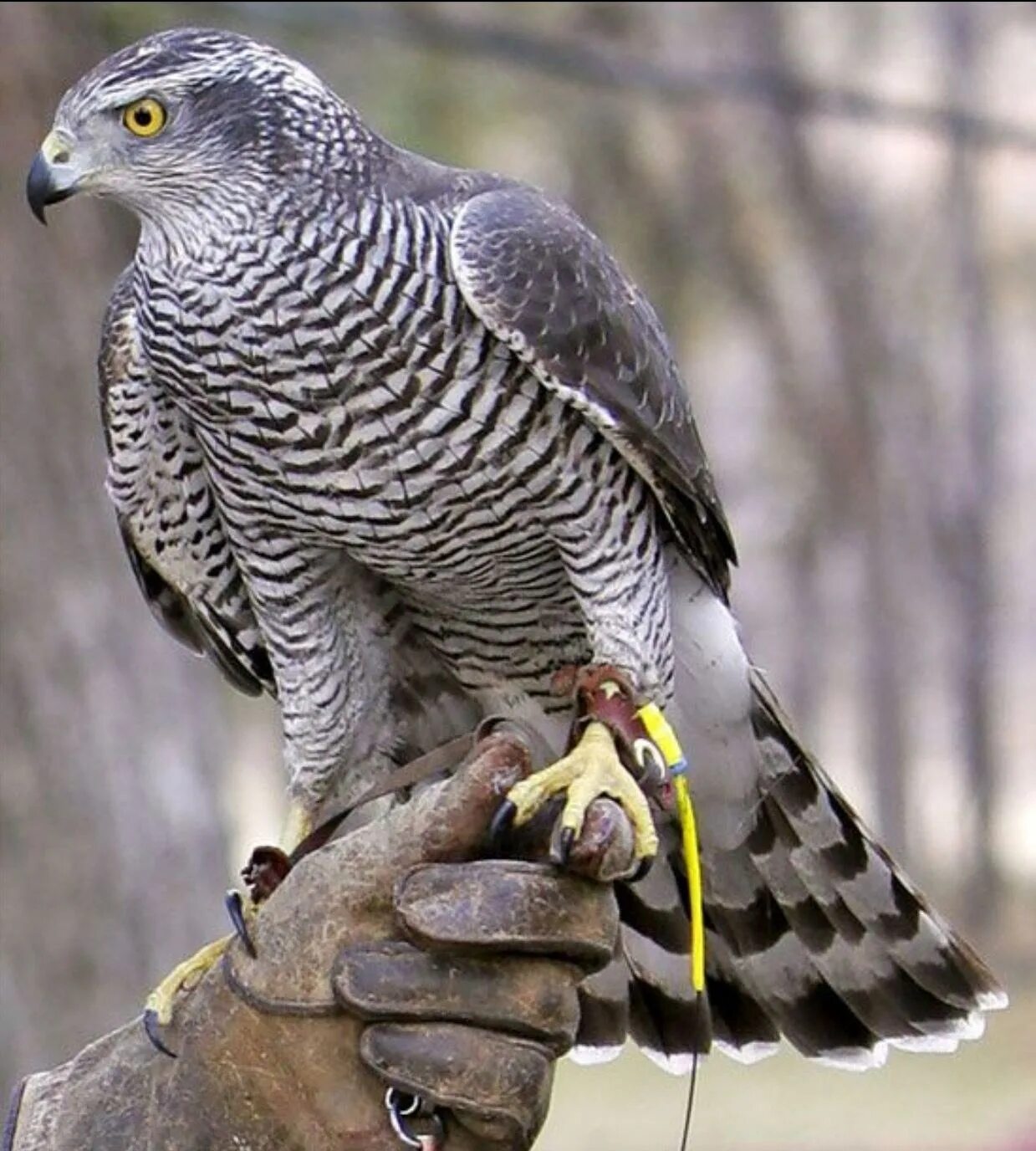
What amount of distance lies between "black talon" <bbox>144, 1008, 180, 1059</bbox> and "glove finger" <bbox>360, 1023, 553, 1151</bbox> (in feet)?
1.43

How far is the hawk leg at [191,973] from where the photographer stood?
132 inches

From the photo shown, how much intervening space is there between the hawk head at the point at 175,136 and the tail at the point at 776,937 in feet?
3.83

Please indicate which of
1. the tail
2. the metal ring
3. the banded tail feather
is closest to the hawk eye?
the metal ring

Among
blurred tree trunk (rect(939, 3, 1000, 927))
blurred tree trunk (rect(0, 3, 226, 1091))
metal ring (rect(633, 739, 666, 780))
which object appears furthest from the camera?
blurred tree trunk (rect(939, 3, 1000, 927))

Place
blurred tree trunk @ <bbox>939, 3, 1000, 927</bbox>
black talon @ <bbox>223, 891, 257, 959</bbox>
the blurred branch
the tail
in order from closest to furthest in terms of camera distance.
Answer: black talon @ <bbox>223, 891, 257, 959</bbox>, the tail, the blurred branch, blurred tree trunk @ <bbox>939, 3, 1000, 927</bbox>

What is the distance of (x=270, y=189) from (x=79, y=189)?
29 cm

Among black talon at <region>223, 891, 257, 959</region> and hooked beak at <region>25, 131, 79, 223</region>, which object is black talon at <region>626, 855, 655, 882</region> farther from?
hooked beak at <region>25, 131, 79, 223</region>

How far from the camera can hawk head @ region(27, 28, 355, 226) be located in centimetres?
346

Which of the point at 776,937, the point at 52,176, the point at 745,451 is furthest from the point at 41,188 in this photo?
the point at 745,451

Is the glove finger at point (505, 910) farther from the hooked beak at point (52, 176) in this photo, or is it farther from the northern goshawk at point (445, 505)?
the hooked beak at point (52, 176)

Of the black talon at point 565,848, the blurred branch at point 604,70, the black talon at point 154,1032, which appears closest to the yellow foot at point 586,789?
the black talon at point 565,848

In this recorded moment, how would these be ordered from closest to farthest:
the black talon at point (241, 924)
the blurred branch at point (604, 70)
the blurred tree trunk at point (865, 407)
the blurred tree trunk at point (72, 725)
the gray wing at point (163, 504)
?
the black talon at point (241, 924)
the gray wing at point (163, 504)
the blurred tree trunk at point (72, 725)
the blurred branch at point (604, 70)
the blurred tree trunk at point (865, 407)

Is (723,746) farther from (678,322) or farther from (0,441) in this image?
(678,322)

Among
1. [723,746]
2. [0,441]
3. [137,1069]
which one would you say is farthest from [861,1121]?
[137,1069]
